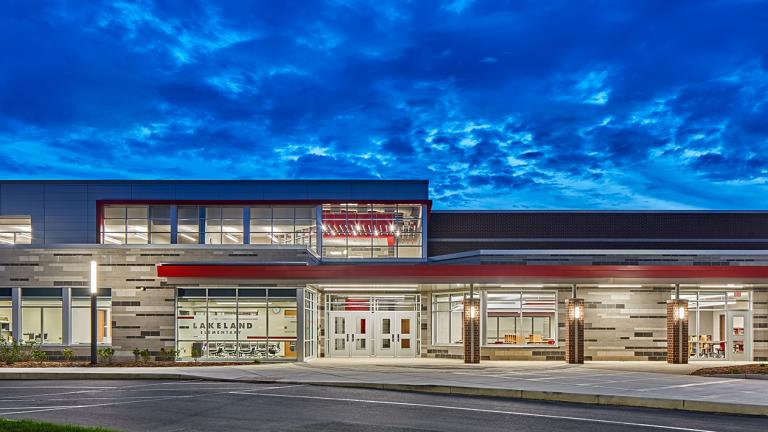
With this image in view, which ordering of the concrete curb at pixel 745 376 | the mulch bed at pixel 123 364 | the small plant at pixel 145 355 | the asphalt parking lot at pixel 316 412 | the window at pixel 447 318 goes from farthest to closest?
1. the window at pixel 447 318
2. the small plant at pixel 145 355
3. the mulch bed at pixel 123 364
4. the concrete curb at pixel 745 376
5. the asphalt parking lot at pixel 316 412

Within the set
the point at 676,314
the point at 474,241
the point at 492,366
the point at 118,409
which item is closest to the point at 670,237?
the point at 474,241

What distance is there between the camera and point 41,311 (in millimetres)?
31047

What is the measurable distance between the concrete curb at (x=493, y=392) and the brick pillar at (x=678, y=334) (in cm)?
681

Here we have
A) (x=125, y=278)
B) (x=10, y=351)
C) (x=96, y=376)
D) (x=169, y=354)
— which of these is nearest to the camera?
(x=96, y=376)

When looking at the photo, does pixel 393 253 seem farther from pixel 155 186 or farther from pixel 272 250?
pixel 155 186

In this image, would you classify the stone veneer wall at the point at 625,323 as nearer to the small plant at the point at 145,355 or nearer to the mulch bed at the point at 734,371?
the mulch bed at the point at 734,371

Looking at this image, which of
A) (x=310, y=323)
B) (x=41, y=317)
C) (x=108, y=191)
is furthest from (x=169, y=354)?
(x=108, y=191)

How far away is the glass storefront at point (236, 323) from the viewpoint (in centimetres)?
3038

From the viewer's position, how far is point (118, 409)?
16.1m

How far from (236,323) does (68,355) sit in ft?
21.6

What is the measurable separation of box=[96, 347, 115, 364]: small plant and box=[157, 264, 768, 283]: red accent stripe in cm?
336

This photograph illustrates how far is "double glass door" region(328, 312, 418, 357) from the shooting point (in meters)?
35.8

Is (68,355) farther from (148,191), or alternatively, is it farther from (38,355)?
(148,191)

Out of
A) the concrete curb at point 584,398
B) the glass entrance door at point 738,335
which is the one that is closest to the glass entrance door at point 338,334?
the concrete curb at point 584,398
